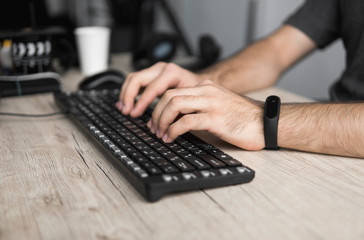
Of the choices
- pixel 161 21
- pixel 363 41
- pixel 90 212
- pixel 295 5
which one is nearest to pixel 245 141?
pixel 90 212

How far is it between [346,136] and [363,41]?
51cm

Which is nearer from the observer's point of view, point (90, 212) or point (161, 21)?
point (90, 212)

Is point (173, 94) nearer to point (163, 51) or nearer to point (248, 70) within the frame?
point (248, 70)

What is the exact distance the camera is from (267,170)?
0.59 meters

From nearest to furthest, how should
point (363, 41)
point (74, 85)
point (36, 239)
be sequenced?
point (36, 239) → point (363, 41) → point (74, 85)

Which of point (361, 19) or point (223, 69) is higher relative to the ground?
point (361, 19)

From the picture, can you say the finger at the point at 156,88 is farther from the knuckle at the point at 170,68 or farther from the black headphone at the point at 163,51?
the black headphone at the point at 163,51

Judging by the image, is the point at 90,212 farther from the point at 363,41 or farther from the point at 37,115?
the point at 363,41

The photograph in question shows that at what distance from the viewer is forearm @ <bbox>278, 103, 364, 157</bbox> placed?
0.64m

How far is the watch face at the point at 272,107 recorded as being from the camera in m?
0.66

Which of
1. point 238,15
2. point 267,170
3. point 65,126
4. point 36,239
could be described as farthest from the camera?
point 238,15

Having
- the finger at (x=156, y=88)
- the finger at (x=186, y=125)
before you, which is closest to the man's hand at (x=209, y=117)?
the finger at (x=186, y=125)

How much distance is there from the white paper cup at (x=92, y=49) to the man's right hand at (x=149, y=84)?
1.57 ft

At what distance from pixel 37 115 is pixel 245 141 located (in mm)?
464
